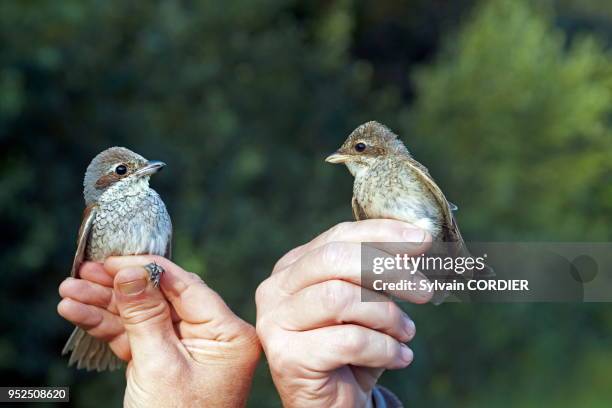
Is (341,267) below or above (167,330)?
above

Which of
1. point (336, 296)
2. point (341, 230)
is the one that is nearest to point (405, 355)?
point (336, 296)

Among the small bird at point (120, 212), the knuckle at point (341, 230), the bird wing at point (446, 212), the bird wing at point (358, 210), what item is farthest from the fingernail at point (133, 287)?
the bird wing at point (446, 212)

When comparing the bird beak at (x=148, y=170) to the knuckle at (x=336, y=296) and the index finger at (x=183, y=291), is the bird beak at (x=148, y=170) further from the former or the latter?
the knuckle at (x=336, y=296)

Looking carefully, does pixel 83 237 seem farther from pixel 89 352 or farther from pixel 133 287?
pixel 89 352

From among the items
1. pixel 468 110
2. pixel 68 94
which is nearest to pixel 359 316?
pixel 68 94

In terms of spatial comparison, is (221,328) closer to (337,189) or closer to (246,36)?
(337,189)
